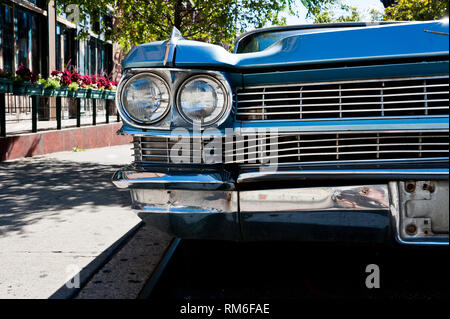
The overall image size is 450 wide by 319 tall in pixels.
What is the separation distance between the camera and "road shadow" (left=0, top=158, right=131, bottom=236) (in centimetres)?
471

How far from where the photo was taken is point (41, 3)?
574 inches

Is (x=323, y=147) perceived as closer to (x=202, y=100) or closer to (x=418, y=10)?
(x=202, y=100)

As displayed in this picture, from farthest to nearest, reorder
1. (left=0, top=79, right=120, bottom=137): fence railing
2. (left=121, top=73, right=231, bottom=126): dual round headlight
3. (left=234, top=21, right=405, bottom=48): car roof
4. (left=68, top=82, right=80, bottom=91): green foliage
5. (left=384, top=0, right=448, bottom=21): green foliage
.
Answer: (left=384, top=0, right=448, bottom=21): green foliage
(left=68, top=82, right=80, bottom=91): green foliage
(left=0, top=79, right=120, bottom=137): fence railing
(left=234, top=21, right=405, bottom=48): car roof
(left=121, top=73, right=231, bottom=126): dual round headlight

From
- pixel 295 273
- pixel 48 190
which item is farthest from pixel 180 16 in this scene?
pixel 295 273

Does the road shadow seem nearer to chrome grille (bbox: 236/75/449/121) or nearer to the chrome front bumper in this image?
the chrome front bumper

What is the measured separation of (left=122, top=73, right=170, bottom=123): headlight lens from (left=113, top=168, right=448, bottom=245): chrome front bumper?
26 centimetres

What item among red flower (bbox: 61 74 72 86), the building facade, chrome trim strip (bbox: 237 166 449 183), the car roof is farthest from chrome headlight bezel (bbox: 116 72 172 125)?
red flower (bbox: 61 74 72 86)

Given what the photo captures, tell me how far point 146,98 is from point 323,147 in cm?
85

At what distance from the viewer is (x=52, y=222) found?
172 inches

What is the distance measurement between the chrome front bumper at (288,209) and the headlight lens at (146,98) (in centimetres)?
26

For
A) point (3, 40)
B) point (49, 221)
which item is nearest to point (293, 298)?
point (49, 221)

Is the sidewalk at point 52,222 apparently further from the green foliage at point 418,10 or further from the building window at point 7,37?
the green foliage at point 418,10

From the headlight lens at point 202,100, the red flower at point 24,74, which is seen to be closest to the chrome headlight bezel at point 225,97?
the headlight lens at point 202,100
